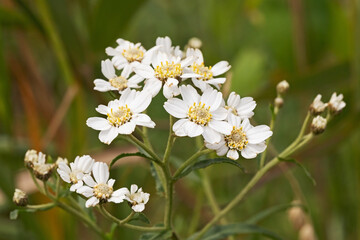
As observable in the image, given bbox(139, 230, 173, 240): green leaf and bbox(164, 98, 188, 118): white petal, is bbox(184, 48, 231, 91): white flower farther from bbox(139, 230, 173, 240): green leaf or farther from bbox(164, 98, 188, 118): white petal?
bbox(139, 230, 173, 240): green leaf

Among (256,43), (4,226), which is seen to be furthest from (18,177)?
(256,43)

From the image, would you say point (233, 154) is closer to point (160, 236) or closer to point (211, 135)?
point (211, 135)

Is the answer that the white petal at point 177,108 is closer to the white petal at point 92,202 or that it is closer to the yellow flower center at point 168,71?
the yellow flower center at point 168,71

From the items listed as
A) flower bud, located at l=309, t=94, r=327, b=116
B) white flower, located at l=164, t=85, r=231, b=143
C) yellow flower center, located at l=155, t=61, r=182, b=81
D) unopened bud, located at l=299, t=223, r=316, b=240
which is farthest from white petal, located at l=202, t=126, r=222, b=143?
unopened bud, located at l=299, t=223, r=316, b=240

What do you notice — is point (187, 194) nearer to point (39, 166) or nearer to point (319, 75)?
point (319, 75)

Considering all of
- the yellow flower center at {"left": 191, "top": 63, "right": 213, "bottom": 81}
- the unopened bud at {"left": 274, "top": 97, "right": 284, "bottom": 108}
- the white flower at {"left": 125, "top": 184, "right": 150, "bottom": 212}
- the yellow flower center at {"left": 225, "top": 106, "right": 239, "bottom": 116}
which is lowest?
the white flower at {"left": 125, "top": 184, "right": 150, "bottom": 212}

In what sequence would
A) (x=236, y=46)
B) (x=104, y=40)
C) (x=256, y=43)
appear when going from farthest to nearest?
1. (x=256, y=43)
2. (x=236, y=46)
3. (x=104, y=40)
